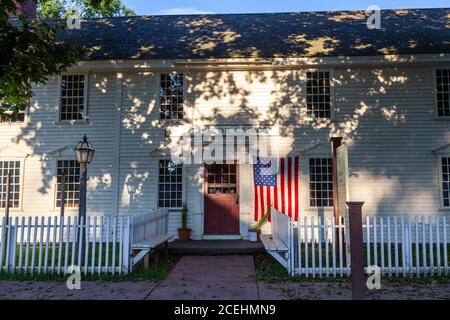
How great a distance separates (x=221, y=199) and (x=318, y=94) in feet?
15.5

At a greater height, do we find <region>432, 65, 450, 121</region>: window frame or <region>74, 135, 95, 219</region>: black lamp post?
<region>432, 65, 450, 121</region>: window frame

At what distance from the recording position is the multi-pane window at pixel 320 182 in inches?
475

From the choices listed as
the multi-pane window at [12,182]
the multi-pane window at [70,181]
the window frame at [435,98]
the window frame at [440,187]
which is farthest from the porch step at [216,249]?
the window frame at [435,98]

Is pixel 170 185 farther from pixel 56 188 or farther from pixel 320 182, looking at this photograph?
pixel 320 182

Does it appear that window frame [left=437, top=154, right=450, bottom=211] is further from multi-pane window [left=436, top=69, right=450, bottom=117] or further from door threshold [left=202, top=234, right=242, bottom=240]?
door threshold [left=202, top=234, right=242, bottom=240]

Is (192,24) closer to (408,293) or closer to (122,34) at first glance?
(122,34)

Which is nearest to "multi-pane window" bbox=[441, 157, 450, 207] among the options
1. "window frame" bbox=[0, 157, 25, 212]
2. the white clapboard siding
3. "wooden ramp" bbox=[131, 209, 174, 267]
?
the white clapboard siding

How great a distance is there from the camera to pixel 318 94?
40.5 feet

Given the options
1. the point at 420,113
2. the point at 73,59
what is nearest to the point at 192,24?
the point at 73,59

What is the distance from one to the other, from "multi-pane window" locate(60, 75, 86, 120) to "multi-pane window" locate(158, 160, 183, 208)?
334 centimetres

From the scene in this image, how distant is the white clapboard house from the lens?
38.9ft

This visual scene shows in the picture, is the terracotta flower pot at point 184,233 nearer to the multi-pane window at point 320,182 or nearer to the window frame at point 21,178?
the multi-pane window at point 320,182

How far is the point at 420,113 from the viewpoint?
12008mm

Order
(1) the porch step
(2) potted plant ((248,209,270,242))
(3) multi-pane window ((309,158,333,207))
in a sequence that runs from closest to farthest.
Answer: (1) the porch step, (2) potted plant ((248,209,270,242)), (3) multi-pane window ((309,158,333,207))
